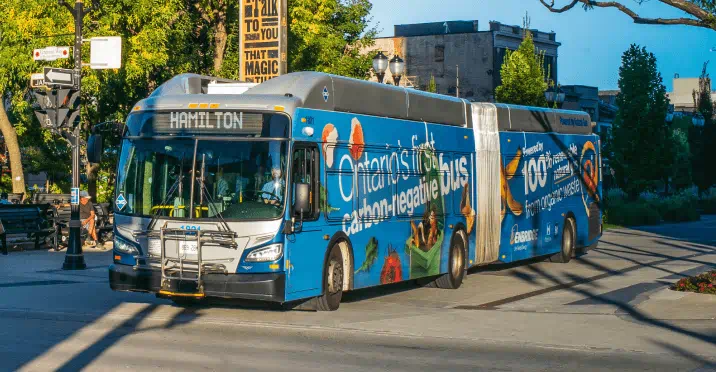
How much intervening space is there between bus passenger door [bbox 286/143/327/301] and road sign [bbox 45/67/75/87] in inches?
327

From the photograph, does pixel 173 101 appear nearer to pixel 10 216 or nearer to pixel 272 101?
pixel 272 101

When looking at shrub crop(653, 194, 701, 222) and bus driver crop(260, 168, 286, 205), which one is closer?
bus driver crop(260, 168, 286, 205)

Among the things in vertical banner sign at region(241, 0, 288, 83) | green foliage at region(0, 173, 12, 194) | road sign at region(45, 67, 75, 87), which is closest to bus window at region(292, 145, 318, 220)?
road sign at region(45, 67, 75, 87)

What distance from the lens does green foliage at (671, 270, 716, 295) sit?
17406mm

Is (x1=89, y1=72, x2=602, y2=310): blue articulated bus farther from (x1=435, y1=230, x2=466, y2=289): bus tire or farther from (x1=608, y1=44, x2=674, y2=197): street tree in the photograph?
(x1=608, y1=44, x2=674, y2=197): street tree

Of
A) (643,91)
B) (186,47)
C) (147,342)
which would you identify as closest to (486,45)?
(643,91)

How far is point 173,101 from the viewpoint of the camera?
14.6 m

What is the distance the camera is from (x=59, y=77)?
21125mm

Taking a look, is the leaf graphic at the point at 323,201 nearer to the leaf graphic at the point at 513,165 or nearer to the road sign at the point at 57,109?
the leaf graphic at the point at 513,165

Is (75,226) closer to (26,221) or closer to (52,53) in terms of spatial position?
(52,53)

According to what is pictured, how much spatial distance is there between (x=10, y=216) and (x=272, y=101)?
47.5 feet

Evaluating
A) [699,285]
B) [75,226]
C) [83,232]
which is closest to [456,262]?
[699,285]

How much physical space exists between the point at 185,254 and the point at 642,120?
151 feet

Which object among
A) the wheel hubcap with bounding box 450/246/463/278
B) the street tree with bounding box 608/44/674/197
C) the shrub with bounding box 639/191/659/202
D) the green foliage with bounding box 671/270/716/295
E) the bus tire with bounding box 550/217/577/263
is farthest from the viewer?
the street tree with bounding box 608/44/674/197
